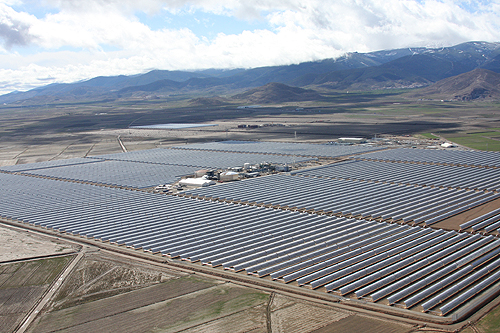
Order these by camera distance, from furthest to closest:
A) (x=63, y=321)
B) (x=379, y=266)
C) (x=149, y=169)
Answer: (x=149, y=169) < (x=379, y=266) < (x=63, y=321)

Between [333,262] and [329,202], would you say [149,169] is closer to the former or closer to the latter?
[329,202]

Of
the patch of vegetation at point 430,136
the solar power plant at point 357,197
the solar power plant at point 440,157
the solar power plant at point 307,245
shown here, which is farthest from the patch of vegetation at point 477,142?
the solar power plant at point 307,245

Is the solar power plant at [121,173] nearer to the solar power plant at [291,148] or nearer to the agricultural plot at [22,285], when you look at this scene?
the solar power plant at [291,148]

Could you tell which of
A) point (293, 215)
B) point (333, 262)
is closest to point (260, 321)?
point (333, 262)

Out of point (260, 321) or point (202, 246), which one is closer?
point (260, 321)

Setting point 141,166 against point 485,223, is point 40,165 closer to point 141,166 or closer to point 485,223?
point 141,166

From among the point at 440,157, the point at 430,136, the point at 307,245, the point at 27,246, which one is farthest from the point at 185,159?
the point at 430,136

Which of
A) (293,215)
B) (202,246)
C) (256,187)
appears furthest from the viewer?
(256,187)
